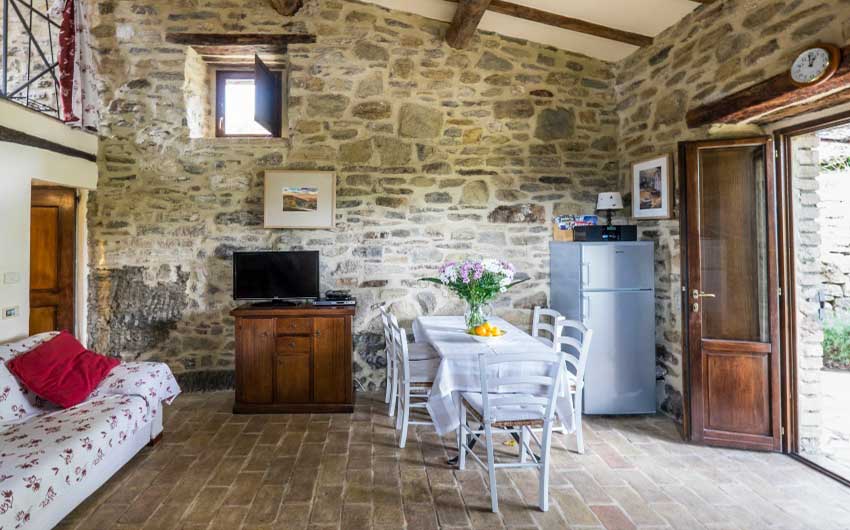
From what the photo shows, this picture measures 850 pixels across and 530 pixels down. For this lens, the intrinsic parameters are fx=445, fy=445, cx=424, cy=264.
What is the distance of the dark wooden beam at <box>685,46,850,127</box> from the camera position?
2411mm

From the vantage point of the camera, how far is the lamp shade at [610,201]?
413 centimetres

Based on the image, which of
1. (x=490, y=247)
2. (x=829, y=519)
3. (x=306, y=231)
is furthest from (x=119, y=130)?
(x=829, y=519)

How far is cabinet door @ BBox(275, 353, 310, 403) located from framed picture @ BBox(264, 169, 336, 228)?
4.26 ft

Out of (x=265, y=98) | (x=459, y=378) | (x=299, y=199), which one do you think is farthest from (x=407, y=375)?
(x=265, y=98)

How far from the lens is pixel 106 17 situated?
4301 millimetres

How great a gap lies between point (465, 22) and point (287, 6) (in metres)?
1.69

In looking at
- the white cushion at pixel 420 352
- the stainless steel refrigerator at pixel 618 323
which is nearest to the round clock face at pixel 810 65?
the stainless steel refrigerator at pixel 618 323

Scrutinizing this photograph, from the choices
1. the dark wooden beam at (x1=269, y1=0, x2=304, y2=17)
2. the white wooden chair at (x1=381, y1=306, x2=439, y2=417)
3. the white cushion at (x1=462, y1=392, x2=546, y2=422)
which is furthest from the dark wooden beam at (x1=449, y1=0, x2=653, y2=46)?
the white cushion at (x1=462, y1=392, x2=546, y2=422)

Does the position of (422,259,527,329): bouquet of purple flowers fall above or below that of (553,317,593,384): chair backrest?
above

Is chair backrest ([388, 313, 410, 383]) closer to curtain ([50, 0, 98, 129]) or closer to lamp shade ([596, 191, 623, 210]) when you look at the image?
lamp shade ([596, 191, 623, 210])

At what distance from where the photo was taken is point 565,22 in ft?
12.9

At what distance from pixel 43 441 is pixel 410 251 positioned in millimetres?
3002

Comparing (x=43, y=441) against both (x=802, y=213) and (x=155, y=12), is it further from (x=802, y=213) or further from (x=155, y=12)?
(x=802, y=213)

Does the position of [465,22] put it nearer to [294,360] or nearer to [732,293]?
[732,293]
